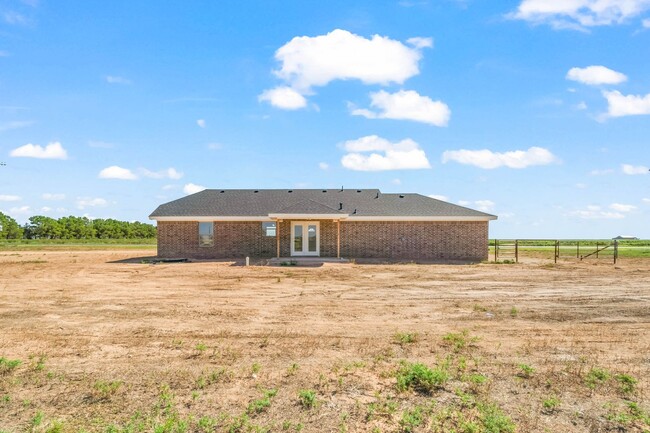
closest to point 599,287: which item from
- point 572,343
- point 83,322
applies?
point 572,343

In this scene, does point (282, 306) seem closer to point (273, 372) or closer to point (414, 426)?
point (273, 372)

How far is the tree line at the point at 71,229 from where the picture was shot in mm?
76688

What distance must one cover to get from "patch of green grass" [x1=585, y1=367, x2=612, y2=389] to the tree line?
7997 cm

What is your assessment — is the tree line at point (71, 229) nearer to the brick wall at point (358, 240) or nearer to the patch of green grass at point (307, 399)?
the brick wall at point (358, 240)

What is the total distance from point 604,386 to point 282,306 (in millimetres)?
8182

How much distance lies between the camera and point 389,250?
3097 centimetres

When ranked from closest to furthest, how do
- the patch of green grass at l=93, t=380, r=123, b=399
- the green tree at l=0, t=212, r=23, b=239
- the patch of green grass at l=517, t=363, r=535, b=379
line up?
the patch of green grass at l=93, t=380, r=123, b=399
the patch of green grass at l=517, t=363, r=535, b=379
the green tree at l=0, t=212, r=23, b=239

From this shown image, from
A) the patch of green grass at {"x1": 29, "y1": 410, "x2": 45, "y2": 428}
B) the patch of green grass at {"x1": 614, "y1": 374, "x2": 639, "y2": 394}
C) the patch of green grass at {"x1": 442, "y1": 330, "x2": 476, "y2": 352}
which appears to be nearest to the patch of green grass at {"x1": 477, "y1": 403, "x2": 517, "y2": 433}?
the patch of green grass at {"x1": 614, "y1": 374, "x2": 639, "y2": 394}

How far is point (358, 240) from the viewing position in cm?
3114

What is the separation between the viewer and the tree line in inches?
3019

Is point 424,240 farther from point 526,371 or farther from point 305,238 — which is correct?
point 526,371

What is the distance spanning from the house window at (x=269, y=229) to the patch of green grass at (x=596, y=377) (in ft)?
81.1

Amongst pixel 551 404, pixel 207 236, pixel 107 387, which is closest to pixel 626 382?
pixel 551 404

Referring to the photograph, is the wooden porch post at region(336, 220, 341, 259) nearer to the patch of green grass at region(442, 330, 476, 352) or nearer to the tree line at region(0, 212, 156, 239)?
the patch of green grass at region(442, 330, 476, 352)
